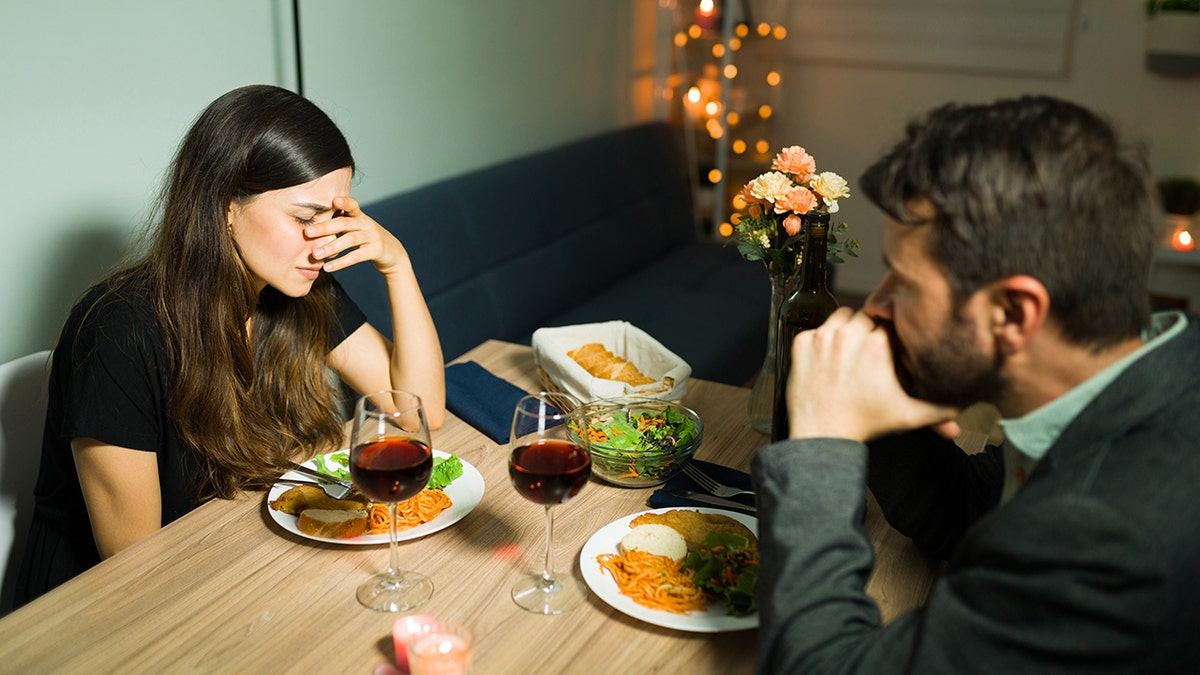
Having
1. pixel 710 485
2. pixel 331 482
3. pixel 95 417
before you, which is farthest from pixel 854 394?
pixel 95 417

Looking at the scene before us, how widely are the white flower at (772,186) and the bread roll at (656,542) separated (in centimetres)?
60

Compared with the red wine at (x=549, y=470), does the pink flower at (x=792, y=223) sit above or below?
above

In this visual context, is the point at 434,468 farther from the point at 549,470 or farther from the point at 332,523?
the point at 549,470

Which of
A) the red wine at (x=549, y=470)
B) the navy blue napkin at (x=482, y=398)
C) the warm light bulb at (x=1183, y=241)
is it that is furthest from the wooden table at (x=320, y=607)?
the warm light bulb at (x=1183, y=241)

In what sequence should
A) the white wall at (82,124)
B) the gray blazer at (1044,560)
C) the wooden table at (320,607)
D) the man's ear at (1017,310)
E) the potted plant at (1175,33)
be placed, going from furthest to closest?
the potted plant at (1175,33)
the white wall at (82,124)
the wooden table at (320,607)
the man's ear at (1017,310)
the gray blazer at (1044,560)

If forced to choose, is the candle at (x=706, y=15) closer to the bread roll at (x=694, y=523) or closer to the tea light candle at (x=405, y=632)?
the bread roll at (x=694, y=523)

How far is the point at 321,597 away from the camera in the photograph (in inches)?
45.9

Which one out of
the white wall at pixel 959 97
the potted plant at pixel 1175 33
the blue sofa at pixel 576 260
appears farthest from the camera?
the white wall at pixel 959 97

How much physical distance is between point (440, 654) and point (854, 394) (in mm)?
511

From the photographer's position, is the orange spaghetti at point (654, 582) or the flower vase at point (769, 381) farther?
the flower vase at point (769, 381)

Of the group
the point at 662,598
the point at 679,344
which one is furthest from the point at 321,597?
the point at 679,344

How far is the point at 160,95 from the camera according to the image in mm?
2293

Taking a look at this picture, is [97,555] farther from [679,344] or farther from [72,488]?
[679,344]

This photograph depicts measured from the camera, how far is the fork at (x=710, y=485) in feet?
4.67
